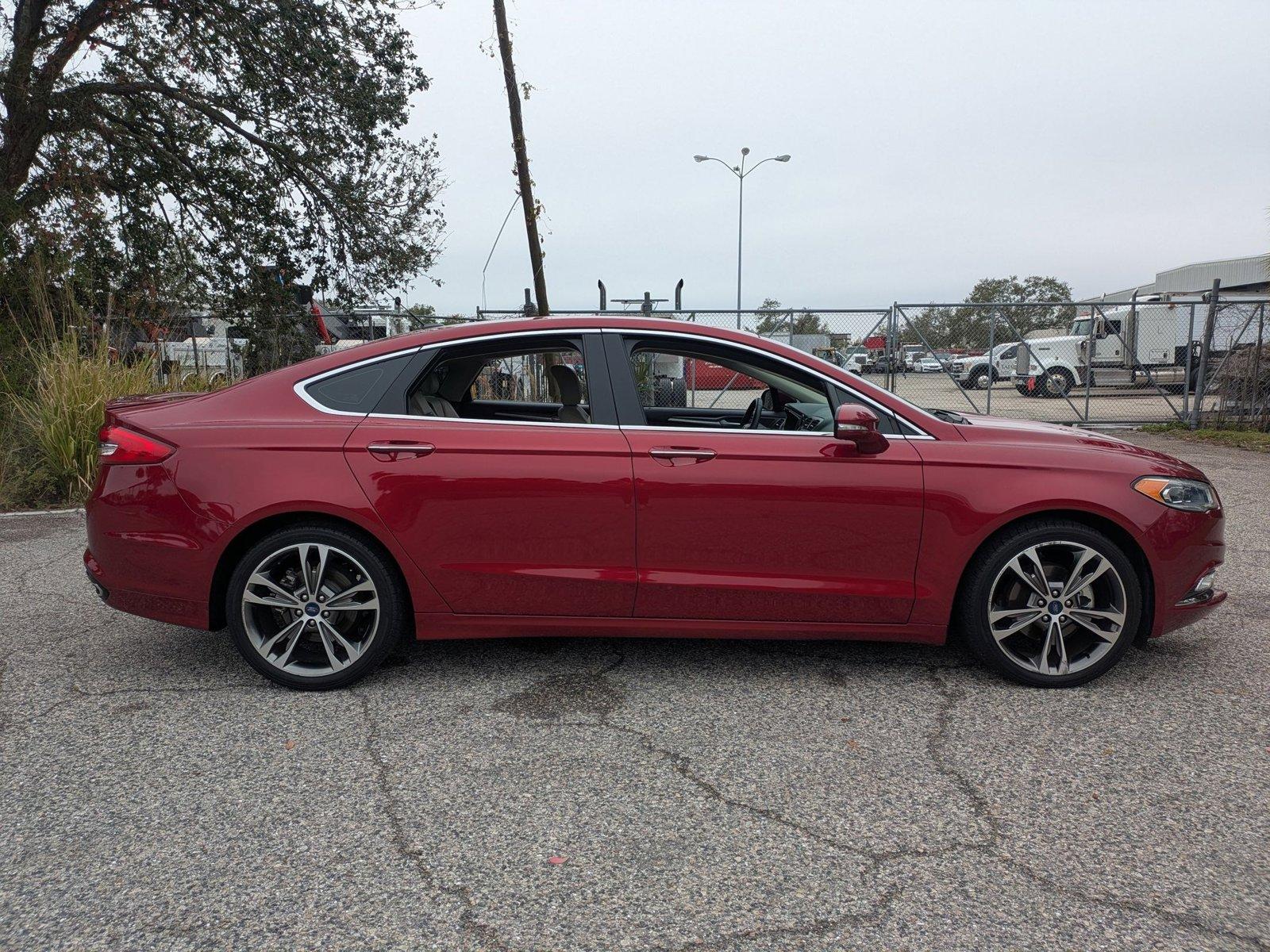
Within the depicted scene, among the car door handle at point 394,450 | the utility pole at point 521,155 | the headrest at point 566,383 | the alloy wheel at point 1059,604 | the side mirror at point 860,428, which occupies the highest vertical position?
A: the utility pole at point 521,155

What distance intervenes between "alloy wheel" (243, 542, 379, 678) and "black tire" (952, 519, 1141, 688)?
2490mm

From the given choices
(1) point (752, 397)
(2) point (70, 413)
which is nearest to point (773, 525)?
(1) point (752, 397)

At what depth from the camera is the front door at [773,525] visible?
3.78 meters

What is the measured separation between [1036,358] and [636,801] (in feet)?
48.5

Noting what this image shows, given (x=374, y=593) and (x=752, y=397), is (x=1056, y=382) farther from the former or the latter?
(x=374, y=593)

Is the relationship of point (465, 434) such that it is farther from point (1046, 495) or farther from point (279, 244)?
point (279, 244)

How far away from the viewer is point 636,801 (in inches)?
117

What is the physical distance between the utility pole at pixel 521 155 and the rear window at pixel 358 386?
4578 millimetres

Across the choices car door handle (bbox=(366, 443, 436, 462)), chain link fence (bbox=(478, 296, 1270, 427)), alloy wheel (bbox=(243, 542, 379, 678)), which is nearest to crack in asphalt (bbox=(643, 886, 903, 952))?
alloy wheel (bbox=(243, 542, 379, 678))

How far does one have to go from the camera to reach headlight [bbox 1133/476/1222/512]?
12.6 ft

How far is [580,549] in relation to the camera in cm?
382

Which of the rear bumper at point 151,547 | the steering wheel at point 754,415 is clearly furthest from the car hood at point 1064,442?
the rear bumper at point 151,547

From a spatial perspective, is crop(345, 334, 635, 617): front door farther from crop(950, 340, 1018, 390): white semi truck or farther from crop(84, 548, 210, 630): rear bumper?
crop(950, 340, 1018, 390): white semi truck

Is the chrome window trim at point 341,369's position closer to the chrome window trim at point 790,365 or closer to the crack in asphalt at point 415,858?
the chrome window trim at point 790,365
